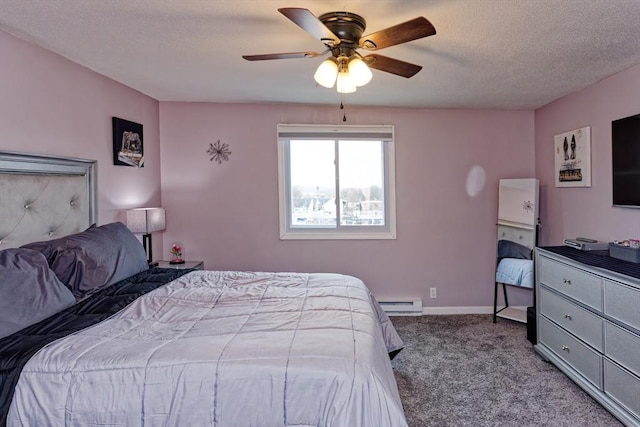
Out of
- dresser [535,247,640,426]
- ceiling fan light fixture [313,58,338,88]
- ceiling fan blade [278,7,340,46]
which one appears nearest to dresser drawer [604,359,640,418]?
dresser [535,247,640,426]

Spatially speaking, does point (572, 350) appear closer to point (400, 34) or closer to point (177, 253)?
point (400, 34)

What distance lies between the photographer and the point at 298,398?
136cm

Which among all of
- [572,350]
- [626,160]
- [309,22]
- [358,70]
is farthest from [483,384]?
[309,22]

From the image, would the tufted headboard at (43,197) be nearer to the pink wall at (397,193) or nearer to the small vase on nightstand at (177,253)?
the small vase on nightstand at (177,253)

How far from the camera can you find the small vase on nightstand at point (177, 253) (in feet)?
11.9

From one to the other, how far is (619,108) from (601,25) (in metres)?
1.07

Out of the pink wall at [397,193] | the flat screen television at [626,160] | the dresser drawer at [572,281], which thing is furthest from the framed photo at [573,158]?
the dresser drawer at [572,281]

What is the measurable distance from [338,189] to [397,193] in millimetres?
636

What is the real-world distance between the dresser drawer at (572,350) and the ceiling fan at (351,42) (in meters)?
2.10

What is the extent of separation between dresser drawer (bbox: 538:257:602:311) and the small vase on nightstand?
3.17m

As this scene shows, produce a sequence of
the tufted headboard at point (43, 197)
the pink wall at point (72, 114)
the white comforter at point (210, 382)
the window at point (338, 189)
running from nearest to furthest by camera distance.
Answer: the white comforter at point (210, 382) < the tufted headboard at point (43, 197) < the pink wall at point (72, 114) < the window at point (338, 189)

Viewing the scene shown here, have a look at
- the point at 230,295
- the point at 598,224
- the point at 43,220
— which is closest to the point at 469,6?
the point at 230,295

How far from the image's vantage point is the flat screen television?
2.61 meters

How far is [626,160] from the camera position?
2705 mm
